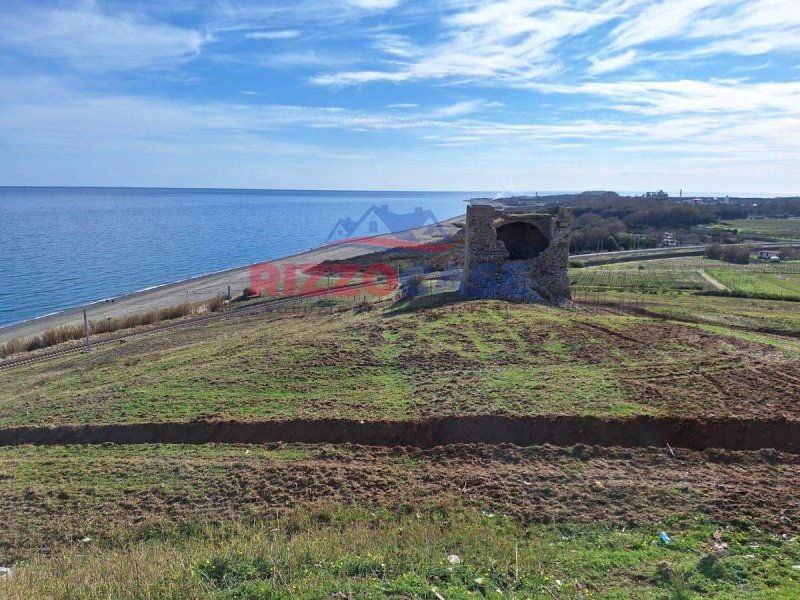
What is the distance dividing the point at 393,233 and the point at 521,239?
86.4 meters

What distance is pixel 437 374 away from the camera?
14859 millimetres

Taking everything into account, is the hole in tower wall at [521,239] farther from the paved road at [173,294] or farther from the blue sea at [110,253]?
the blue sea at [110,253]

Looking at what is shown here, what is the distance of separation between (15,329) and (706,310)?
44.1 metres

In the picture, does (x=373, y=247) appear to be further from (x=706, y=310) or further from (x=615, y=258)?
(x=706, y=310)

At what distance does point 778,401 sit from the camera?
1172cm

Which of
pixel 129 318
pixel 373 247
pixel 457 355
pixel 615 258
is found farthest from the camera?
pixel 373 247

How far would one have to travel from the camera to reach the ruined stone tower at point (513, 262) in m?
24.6

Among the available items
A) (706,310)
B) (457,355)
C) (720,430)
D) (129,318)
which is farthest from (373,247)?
(720,430)

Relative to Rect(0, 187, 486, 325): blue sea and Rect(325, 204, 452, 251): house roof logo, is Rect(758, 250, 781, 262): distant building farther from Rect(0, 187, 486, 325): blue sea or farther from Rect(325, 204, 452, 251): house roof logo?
Rect(0, 187, 486, 325): blue sea

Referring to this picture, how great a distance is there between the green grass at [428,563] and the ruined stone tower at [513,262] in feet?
53.5

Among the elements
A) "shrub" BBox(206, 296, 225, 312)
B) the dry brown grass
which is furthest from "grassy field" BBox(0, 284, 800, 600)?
"shrub" BBox(206, 296, 225, 312)

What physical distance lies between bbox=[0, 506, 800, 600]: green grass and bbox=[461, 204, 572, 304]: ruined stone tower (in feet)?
53.5

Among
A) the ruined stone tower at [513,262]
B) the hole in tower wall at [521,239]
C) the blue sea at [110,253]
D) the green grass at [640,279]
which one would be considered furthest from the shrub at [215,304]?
the green grass at [640,279]

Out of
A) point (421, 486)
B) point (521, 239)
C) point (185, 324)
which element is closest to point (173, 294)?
point (185, 324)
